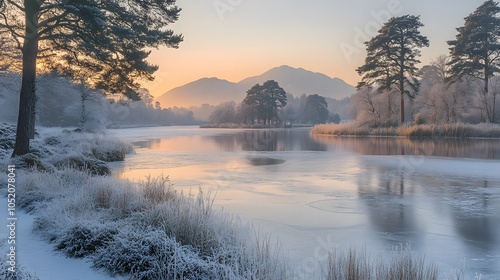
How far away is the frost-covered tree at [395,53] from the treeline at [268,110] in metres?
46.0

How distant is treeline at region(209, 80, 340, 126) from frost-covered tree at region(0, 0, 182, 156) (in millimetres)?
75725

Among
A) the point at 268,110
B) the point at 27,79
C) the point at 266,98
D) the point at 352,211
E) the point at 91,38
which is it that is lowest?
the point at 352,211

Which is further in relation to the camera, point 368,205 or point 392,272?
point 368,205

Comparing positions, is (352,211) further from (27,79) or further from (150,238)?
(27,79)

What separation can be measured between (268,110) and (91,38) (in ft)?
261

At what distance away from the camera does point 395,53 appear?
147ft

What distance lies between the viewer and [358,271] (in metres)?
4.09

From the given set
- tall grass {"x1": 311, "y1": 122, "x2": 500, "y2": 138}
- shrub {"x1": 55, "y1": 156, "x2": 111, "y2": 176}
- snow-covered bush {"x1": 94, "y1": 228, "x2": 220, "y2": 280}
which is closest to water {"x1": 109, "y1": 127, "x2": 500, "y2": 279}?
shrub {"x1": 55, "y1": 156, "x2": 111, "y2": 176}

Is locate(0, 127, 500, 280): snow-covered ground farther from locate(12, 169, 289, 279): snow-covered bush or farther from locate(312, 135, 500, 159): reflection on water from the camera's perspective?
locate(312, 135, 500, 159): reflection on water

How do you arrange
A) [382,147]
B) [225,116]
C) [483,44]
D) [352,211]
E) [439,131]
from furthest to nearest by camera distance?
1. [225,116]
2. [483,44]
3. [439,131]
4. [382,147]
5. [352,211]

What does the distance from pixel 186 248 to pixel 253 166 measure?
12.9 m

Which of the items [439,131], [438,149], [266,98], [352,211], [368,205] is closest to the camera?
[352,211]

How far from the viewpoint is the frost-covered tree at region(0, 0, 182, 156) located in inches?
529

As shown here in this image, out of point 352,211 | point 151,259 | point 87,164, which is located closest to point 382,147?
point 352,211
